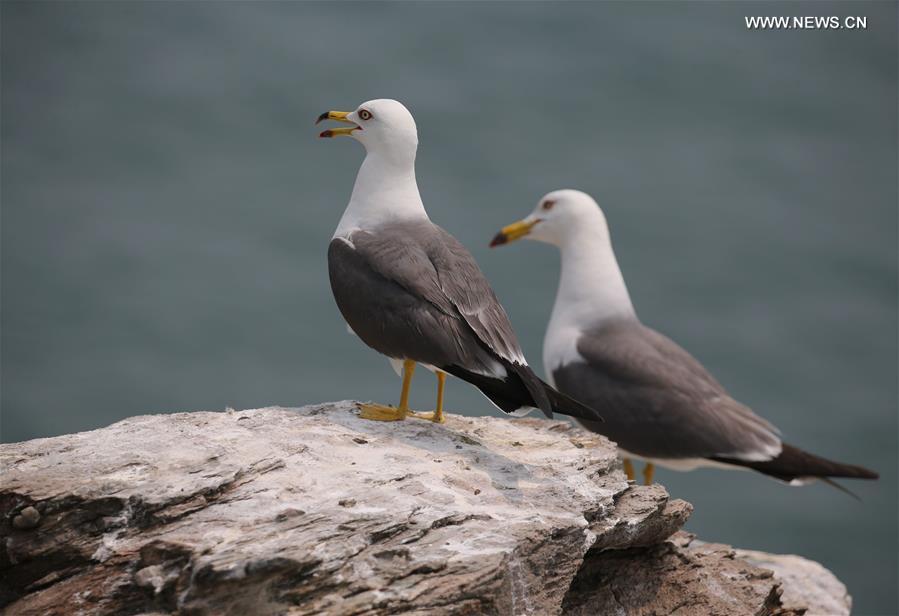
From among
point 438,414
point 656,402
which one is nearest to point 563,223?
point 656,402

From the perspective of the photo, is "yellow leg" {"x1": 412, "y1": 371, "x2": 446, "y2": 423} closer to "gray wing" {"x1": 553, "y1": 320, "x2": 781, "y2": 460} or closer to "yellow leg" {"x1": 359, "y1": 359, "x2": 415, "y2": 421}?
"yellow leg" {"x1": 359, "y1": 359, "x2": 415, "y2": 421}

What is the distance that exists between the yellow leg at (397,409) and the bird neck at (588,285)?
3.22 m

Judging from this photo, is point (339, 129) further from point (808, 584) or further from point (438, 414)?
point (808, 584)

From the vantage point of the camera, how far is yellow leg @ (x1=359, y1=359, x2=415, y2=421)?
6.12 m

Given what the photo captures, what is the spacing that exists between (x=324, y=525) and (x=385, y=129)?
257 cm

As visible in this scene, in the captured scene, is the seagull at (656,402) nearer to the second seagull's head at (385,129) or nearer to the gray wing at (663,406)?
the gray wing at (663,406)

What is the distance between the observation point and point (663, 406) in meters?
8.41

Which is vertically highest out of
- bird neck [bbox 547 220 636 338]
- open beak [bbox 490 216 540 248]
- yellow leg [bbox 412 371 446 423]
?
open beak [bbox 490 216 540 248]

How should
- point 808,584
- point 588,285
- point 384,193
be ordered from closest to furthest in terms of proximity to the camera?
1. point 384,193
2. point 808,584
3. point 588,285

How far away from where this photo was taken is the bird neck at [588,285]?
932 cm

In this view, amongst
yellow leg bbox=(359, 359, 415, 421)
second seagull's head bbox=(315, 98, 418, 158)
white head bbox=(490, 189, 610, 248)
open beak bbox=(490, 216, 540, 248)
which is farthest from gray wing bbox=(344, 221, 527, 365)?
open beak bbox=(490, 216, 540, 248)

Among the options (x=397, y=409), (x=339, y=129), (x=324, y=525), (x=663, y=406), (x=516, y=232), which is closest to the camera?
(x=324, y=525)

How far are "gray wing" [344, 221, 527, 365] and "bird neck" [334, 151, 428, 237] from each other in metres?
0.19

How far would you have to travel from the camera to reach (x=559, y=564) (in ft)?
17.1
